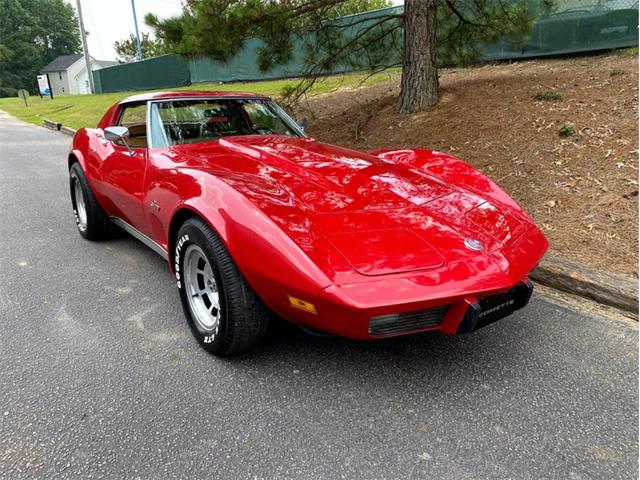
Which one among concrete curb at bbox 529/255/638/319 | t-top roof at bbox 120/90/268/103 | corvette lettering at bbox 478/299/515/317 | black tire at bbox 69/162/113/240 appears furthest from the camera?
black tire at bbox 69/162/113/240

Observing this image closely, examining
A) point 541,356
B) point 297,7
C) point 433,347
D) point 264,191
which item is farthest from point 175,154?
point 297,7

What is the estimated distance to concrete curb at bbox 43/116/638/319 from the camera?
2.98 meters

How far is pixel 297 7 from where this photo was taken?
21.4 ft

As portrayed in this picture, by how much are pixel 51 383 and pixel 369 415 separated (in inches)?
59.5

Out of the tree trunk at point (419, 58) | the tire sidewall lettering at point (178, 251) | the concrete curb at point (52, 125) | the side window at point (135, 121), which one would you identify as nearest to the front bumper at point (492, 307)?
the tire sidewall lettering at point (178, 251)

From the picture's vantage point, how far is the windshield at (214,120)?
334 centimetres

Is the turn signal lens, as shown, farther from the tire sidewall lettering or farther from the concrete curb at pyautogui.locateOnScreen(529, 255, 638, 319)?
the concrete curb at pyautogui.locateOnScreen(529, 255, 638, 319)

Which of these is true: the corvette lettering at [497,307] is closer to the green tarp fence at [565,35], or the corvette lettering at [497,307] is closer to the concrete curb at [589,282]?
the concrete curb at [589,282]

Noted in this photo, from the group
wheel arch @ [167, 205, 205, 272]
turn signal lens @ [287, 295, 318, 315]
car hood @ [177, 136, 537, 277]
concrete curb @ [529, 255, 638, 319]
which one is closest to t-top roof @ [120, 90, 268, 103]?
car hood @ [177, 136, 537, 277]

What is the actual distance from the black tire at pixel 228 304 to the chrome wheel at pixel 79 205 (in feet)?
8.17

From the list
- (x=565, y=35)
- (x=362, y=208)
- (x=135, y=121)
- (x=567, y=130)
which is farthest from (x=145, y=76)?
(x=362, y=208)

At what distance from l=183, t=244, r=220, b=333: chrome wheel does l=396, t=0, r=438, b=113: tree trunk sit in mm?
5240

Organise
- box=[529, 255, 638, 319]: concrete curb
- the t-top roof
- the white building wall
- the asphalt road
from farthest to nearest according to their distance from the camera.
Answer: the white building wall → the t-top roof → box=[529, 255, 638, 319]: concrete curb → the asphalt road

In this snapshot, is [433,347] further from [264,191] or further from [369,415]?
[264,191]
